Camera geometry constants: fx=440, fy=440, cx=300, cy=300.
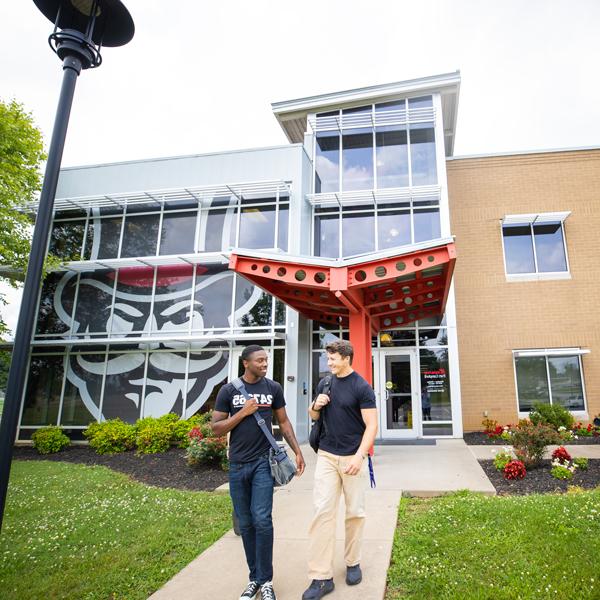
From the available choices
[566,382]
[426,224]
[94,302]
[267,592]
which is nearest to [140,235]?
[94,302]

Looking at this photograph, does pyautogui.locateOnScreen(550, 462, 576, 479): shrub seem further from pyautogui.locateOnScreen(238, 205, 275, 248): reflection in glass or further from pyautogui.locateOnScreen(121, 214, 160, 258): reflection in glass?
pyautogui.locateOnScreen(121, 214, 160, 258): reflection in glass

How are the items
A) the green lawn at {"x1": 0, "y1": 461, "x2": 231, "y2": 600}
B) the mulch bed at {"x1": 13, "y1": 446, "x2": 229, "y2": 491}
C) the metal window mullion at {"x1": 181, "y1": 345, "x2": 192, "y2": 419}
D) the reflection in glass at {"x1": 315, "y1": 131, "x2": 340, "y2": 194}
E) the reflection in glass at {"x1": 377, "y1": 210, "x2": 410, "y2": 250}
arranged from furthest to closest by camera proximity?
1. the reflection in glass at {"x1": 315, "y1": 131, "x2": 340, "y2": 194}
2. the reflection in glass at {"x1": 377, "y1": 210, "x2": 410, "y2": 250}
3. the metal window mullion at {"x1": 181, "y1": 345, "x2": 192, "y2": 419}
4. the mulch bed at {"x1": 13, "y1": 446, "x2": 229, "y2": 491}
5. the green lawn at {"x1": 0, "y1": 461, "x2": 231, "y2": 600}

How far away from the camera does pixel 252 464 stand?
342 centimetres

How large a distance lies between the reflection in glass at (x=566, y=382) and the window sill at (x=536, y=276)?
8.04 ft

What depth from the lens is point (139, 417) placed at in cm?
1276

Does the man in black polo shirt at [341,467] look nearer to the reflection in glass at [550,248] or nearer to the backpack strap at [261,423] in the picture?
the backpack strap at [261,423]

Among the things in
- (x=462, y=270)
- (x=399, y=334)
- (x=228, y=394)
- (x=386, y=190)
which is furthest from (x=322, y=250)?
(x=228, y=394)

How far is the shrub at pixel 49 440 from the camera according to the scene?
1199cm

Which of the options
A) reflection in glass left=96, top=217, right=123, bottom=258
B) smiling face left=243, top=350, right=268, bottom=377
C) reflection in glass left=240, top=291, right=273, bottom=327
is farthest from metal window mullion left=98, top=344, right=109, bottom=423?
smiling face left=243, top=350, right=268, bottom=377

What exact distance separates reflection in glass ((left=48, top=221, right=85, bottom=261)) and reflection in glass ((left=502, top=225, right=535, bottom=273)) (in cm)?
1391

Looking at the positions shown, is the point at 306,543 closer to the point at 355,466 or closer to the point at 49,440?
the point at 355,466

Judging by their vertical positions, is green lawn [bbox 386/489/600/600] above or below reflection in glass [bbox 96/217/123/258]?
below

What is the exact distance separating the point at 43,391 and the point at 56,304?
108 inches

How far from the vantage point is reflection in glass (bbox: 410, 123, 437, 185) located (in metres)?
13.8
